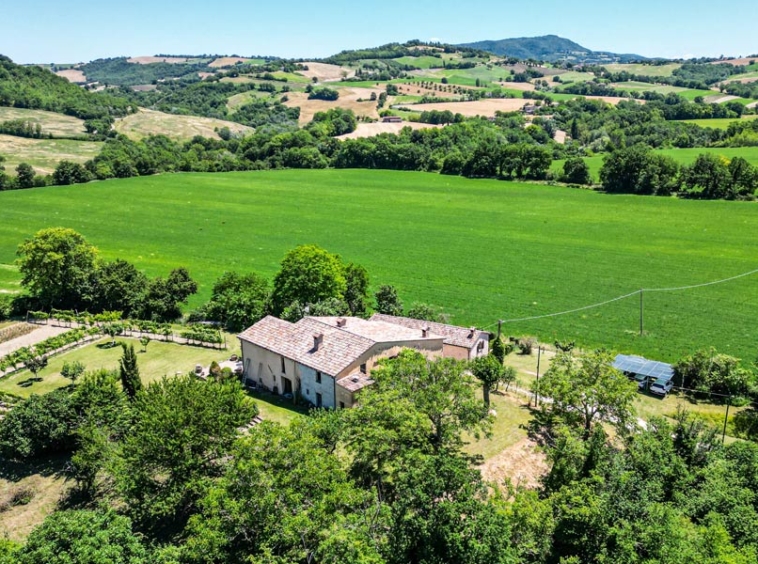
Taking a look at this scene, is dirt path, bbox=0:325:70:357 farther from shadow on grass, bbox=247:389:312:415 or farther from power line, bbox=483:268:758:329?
power line, bbox=483:268:758:329

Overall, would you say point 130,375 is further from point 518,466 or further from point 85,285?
point 85,285

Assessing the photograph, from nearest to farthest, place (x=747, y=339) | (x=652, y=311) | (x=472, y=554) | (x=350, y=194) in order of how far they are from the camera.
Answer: (x=472, y=554), (x=747, y=339), (x=652, y=311), (x=350, y=194)

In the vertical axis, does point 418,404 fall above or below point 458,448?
above

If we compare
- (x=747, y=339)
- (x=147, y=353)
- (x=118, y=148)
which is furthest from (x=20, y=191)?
(x=747, y=339)

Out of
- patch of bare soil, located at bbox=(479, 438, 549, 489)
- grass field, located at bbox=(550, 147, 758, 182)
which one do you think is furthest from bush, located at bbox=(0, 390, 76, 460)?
grass field, located at bbox=(550, 147, 758, 182)

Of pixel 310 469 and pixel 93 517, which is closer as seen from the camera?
pixel 93 517

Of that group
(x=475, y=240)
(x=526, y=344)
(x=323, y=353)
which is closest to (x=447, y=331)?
(x=526, y=344)

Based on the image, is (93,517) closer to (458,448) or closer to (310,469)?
(310,469)

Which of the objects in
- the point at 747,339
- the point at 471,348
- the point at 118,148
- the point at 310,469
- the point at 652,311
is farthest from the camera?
the point at 118,148
